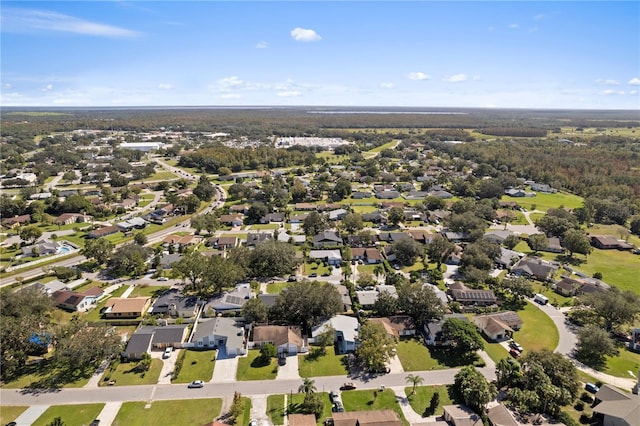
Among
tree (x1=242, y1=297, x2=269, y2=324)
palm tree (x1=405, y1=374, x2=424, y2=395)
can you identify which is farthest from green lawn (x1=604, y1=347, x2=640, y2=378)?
tree (x1=242, y1=297, x2=269, y2=324)

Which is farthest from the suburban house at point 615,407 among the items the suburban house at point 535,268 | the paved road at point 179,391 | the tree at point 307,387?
the suburban house at point 535,268

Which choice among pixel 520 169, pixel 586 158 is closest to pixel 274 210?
pixel 520 169

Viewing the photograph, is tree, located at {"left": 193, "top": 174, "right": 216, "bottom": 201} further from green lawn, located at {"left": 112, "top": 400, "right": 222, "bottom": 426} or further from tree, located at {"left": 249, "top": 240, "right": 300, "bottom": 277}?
green lawn, located at {"left": 112, "top": 400, "right": 222, "bottom": 426}

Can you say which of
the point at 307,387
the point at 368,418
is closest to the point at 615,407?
the point at 368,418

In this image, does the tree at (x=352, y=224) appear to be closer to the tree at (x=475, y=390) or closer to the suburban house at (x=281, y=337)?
the suburban house at (x=281, y=337)

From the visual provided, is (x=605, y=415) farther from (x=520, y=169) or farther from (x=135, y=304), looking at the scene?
(x=520, y=169)
